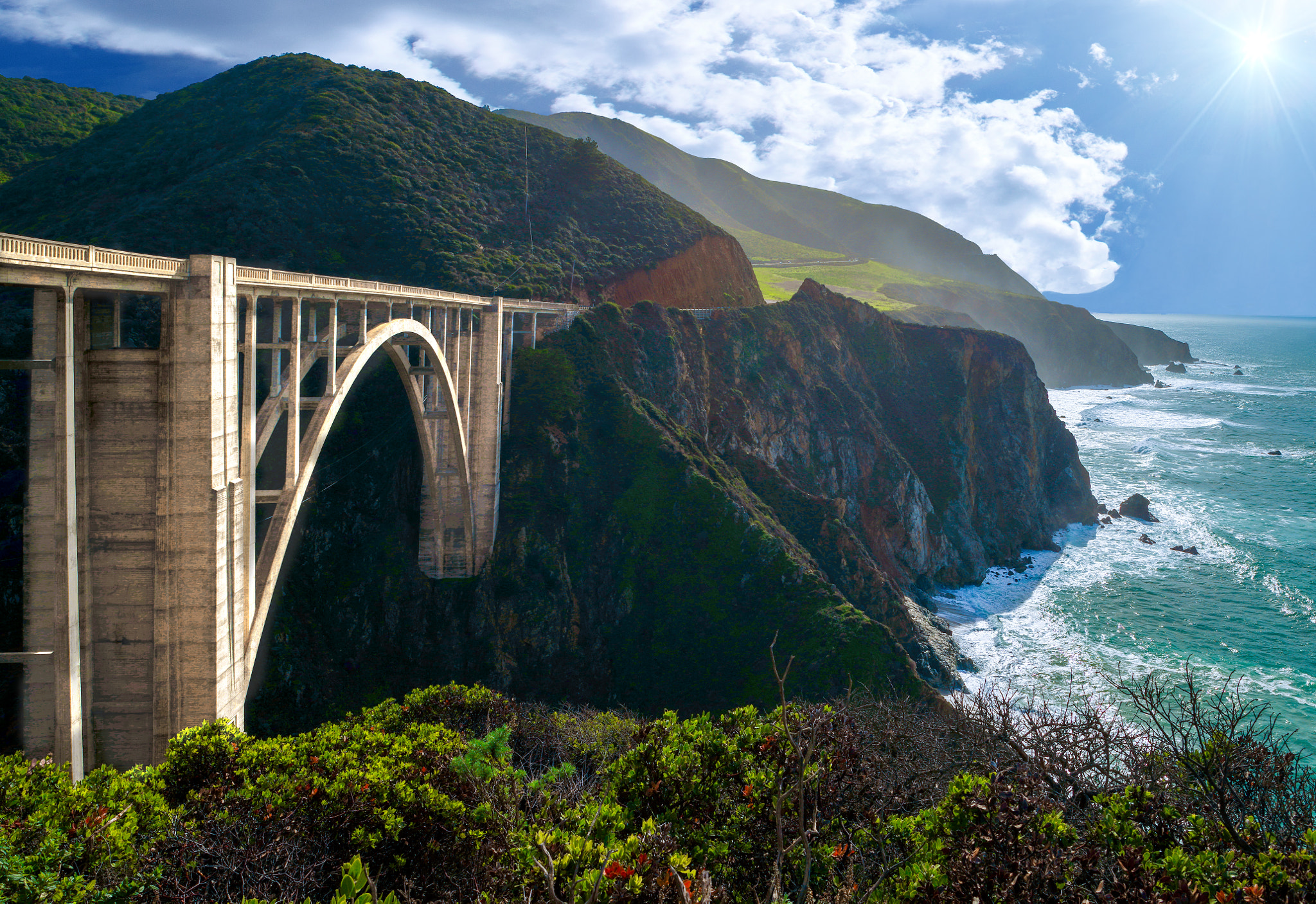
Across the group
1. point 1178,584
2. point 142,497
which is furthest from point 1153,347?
point 142,497

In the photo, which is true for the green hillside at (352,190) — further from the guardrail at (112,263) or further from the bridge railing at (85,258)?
the bridge railing at (85,258)

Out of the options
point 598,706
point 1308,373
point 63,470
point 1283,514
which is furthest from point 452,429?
point 1308,373

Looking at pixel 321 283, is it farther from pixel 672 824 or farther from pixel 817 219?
pixel 817 219

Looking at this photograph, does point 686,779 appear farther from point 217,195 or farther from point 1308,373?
point 1308,373

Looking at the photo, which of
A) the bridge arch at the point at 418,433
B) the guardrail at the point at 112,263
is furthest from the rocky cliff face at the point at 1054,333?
the guardrail at the point at 112,263

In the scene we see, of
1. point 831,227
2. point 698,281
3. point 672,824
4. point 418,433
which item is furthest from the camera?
point 831,227

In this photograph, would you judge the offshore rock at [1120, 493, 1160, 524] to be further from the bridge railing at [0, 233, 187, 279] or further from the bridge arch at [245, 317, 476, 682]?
the bridge railing at [0, 233, 187, 279]
